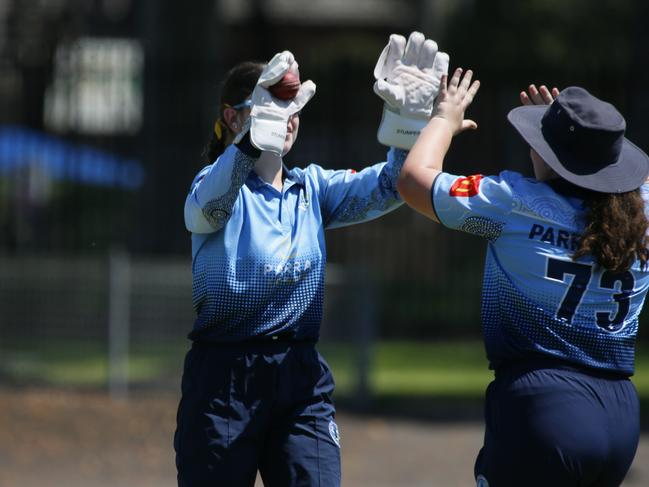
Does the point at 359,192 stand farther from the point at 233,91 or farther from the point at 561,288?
the point at 561,288

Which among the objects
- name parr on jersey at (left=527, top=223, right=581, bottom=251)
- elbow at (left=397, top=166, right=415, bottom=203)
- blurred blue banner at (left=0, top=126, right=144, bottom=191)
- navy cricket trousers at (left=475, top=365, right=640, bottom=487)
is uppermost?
elbow at (left=397, top=166, right=415, bottom=203)

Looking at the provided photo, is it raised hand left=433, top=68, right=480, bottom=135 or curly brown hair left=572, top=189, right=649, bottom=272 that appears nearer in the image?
curly brown hair left=572, top=189, right=649, bottom=272

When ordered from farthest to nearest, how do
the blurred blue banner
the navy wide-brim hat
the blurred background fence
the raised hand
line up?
the blurred blue banner
the blurred background fence
the raised hand
the navy wide-brim hat

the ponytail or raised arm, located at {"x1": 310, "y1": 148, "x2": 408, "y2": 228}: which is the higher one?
the ponytail

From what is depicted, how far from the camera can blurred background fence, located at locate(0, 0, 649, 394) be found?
10234 mm

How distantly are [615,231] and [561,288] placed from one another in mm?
222

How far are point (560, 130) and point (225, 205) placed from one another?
3.40 feet

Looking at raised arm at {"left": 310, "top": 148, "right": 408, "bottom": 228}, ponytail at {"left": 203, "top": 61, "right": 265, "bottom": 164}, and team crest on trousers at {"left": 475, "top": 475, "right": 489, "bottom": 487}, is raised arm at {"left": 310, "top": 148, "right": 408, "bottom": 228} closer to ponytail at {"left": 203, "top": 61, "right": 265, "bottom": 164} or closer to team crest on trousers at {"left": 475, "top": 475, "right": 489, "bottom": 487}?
ponytail at {"left": 203, "top": 61, "right": 265, "bottom": 164}

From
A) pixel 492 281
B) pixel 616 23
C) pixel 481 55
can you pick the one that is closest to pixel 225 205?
pixel 492 281

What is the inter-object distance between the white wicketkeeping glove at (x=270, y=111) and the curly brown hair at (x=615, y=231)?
3.08 ft

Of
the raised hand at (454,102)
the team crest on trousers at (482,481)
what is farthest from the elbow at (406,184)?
the team crest on trousers at (482,481)

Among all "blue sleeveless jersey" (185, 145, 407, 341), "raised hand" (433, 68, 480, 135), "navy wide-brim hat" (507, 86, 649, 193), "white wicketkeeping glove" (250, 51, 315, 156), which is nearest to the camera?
"navy wide-brim hat" (507, 86, 649, 193)

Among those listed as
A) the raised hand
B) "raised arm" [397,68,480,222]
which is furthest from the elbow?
the raised hand

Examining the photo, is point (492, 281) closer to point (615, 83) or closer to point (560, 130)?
point (560, 130)
